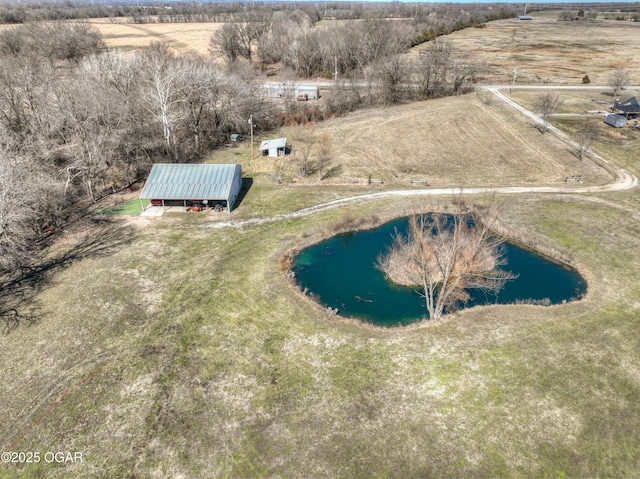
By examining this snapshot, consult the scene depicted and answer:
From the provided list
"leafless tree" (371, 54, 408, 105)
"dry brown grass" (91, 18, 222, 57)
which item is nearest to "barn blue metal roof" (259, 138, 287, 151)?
"leafless tree" (371, 54, 408, 105)

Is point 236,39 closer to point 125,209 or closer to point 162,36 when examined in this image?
point 162,36

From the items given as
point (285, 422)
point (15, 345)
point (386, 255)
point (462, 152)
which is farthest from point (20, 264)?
point (462, 152)

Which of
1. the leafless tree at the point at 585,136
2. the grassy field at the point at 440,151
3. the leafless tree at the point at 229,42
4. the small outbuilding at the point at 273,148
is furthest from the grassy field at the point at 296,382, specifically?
the leafless tree at the point at 229,42

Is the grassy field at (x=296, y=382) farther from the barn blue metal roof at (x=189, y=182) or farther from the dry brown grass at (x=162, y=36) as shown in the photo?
the dry brown grass at (x=162, y=36)

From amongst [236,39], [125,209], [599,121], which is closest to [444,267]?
[125,209]

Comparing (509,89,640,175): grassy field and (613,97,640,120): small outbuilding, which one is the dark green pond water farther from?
(613,97,640,120): small outbuilding

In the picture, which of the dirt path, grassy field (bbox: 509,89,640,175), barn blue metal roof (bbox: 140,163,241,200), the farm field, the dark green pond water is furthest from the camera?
Answer: grassy field (bbox: 509,89,640,175)
